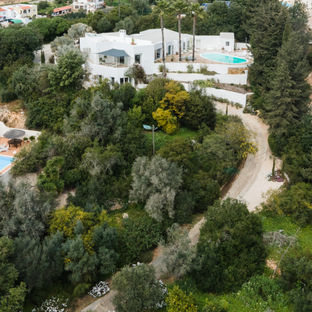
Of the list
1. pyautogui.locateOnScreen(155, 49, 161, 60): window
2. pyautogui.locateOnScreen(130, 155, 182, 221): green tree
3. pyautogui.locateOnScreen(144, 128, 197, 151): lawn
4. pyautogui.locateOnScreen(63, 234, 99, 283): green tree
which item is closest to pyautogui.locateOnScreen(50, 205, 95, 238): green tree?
pyautogui.locateOnScreen(63, 234, 99, 283): green tree

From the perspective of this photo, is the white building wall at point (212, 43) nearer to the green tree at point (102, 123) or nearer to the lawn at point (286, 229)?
the green tree at point (102, 123)

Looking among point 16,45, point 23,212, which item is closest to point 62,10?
point 16,45

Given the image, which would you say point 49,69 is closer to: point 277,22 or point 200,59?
point 200,59

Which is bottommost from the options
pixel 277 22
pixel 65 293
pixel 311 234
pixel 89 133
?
pixel 65 293

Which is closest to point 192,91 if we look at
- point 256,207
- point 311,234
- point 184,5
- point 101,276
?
point 184,5

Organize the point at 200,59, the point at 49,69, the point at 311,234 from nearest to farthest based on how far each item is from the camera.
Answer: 1. the point at 311,234
2. the point at 49,69
3. the point at 200,59

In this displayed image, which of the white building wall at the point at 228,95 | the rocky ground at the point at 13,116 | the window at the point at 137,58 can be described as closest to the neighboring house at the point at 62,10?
the rocky ground at the point at 13,116
